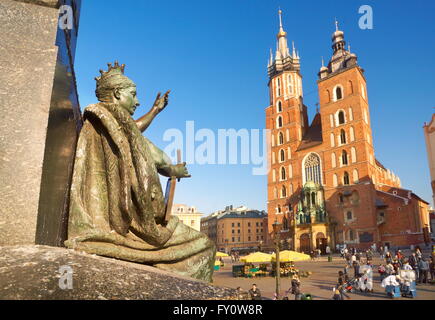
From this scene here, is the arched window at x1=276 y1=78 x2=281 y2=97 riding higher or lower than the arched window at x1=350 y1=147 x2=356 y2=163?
higher

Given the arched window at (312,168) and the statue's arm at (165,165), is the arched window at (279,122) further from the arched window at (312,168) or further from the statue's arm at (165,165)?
the statue's arm at (165,165)

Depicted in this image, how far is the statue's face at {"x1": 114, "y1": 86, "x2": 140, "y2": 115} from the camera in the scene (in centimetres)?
244

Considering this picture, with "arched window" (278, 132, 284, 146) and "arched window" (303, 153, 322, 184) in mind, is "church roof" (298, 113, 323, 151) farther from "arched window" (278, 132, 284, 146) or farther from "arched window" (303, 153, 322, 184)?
"arched window" (278, 132, 284, 146)

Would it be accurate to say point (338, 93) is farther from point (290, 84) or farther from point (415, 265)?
point (415, 265)

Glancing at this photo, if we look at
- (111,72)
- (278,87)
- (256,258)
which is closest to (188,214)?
(278,87)

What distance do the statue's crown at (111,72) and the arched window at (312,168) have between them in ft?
145

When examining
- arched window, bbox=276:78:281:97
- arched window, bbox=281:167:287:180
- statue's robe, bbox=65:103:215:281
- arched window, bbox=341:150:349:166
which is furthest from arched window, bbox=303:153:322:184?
statue's robe, bbox=65:103:215:281

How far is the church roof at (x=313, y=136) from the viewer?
4626cm

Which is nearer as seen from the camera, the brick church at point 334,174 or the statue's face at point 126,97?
the statue's face at point 126,97

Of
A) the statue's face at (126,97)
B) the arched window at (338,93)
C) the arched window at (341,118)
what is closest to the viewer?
the statue's face at (126,97)

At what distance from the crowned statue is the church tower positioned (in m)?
45.3

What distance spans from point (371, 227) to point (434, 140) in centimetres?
1215

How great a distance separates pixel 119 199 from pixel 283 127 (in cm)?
4956

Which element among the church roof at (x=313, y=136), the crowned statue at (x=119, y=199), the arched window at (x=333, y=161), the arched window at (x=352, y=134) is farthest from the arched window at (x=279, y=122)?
the crowned statue at (x=119, y=199)
